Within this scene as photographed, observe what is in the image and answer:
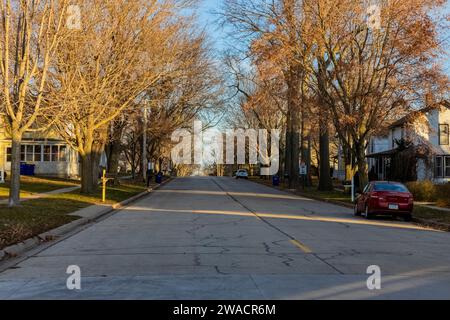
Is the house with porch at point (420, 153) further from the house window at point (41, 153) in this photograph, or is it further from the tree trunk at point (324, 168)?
the house window at point (41, 153)

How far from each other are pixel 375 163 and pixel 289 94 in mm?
27748

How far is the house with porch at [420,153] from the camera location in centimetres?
4197

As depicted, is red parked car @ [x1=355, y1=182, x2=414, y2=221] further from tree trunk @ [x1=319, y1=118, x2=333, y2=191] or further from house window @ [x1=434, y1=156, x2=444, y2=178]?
house window @ [x1=434, y1=156, x2=444, y2=178]

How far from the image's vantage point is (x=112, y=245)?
13.1 metres

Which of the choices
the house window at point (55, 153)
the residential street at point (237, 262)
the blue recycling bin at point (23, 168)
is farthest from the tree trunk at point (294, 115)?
the blue recycling bin at point (23, 168)

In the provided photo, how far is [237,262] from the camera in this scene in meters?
10.4

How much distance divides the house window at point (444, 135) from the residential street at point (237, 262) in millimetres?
32828

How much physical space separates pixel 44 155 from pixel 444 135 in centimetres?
3486

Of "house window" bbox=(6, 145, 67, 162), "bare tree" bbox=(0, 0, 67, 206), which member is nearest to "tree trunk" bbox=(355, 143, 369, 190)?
"bare tree" bbox=(0, 0, 67, 206)

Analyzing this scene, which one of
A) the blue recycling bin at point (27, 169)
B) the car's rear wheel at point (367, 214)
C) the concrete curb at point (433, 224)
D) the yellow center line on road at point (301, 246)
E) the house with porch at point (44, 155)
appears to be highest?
the house with porch at point (44, 155)

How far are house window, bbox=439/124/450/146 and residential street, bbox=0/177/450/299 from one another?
3283 cm
